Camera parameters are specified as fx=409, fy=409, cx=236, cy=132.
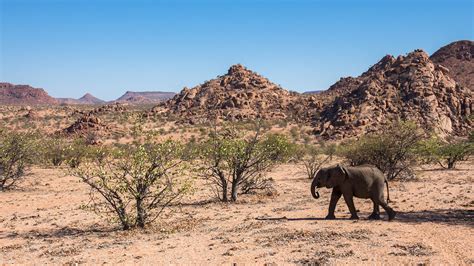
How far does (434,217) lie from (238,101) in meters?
63.8

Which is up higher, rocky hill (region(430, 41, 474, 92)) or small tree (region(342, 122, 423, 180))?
rocky hill (region(430, 41, 474, 92))

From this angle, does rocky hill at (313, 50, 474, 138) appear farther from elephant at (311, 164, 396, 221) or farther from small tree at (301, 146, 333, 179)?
elephant at (311, 164, 396, 221)

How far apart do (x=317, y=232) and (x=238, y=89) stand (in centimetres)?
7283

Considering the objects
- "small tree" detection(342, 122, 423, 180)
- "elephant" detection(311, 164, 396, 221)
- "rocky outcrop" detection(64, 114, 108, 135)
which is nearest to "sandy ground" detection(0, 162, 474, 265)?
"elephant" detection(311, 164, 396, 221)

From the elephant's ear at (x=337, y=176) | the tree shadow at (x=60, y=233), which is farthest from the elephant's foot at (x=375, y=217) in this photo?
the tree shadow at (x=60, y=233)

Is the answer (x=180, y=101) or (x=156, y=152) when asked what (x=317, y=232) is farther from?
(x=180, y=101)

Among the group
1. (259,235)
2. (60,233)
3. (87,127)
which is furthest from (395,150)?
(87,127)

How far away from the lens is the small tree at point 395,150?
23344 mm

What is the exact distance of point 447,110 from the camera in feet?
202

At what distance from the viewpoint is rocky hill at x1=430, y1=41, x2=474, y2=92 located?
100812 mm

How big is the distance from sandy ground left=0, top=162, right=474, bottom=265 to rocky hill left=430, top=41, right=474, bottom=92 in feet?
310

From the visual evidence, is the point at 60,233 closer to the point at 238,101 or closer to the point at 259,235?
the point at 259,235

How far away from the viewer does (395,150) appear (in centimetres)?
2358

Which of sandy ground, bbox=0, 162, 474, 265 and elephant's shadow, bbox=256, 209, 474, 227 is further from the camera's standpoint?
elephant's shadow, bbox=256, 209, 474, 227
